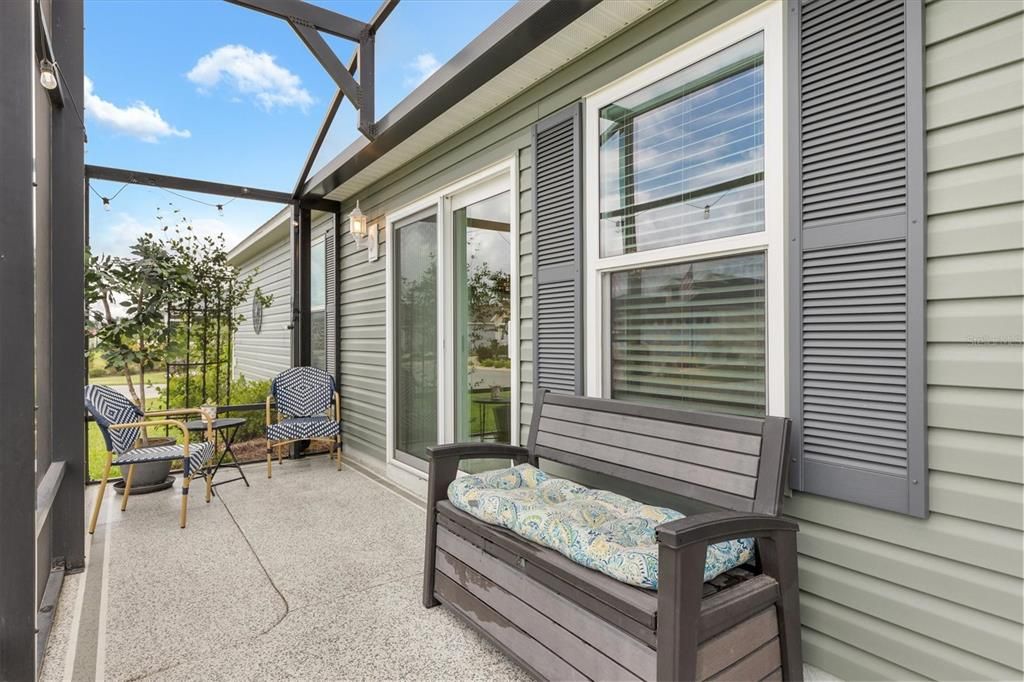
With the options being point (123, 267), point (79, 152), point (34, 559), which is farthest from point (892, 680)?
point (123, 267)

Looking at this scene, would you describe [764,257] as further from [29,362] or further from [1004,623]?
[29,362]

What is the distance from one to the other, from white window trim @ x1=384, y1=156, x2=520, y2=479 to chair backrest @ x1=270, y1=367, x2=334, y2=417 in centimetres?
85

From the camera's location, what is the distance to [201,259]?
5.27 metres

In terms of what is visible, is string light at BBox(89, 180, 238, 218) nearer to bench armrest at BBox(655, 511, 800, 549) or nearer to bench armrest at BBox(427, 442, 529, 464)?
bench armrest at BBox(427, 442, 529, 464)

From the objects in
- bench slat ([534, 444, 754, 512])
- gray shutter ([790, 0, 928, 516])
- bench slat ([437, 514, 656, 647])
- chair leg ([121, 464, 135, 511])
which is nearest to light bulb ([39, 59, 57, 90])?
chair leg ([121, 464, 135, 511])

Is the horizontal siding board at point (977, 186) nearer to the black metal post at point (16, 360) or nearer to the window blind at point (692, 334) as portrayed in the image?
the window blind at point (692, 334)

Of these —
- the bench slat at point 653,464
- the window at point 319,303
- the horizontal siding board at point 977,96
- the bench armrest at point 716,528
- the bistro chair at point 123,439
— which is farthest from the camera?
the window at point 319,303

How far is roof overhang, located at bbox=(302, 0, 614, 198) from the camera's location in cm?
242

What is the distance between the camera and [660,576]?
1.37 metres

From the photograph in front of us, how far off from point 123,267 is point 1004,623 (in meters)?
5.58

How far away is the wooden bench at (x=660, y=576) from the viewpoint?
1380 millimetres

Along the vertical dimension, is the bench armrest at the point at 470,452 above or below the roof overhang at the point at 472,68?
below

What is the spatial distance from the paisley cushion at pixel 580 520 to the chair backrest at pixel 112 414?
2.58 meters

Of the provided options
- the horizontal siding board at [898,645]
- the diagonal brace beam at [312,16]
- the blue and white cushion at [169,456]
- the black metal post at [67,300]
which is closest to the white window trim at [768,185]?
the horizontal siding board at [898,645]
